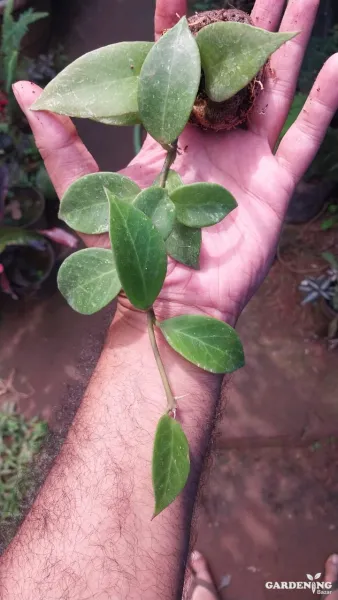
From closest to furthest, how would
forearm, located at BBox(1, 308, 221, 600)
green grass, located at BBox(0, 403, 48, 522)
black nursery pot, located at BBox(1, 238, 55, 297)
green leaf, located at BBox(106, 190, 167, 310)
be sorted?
green leaf, located at BBox(106, 190, 167, 310)
forearm, located at BBox(1, 308, 221, 600)
green grass, located at BBox(0, 403, 48, 522)
black nursery pot, located at BBox(1, 238, 55, 297)

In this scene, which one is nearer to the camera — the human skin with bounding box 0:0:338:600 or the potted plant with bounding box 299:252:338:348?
the human skin with bounding box 0:0:338:600

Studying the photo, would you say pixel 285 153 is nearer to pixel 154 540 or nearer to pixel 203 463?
pixel 203 463

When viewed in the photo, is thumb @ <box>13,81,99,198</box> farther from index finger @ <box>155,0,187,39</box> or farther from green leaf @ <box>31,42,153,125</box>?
index finger @ <box>155,0,187,39</box>

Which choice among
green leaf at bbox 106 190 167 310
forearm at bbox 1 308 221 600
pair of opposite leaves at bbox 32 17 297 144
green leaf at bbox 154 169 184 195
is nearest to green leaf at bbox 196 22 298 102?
pair of opposite leaves at bbox 32 17 297 144

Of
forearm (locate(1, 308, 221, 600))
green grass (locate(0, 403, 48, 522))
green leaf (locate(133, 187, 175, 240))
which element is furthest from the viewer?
green grass (locate(0, 403, 48, 522))

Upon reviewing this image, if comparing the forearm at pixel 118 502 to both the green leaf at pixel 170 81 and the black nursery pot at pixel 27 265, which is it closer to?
the green leaf at pixel 170 81

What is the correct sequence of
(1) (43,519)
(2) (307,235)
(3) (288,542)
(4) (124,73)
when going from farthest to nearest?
(2) (307,235)
(3) (288,542)
(1) (43,519)
(4) (124,73)

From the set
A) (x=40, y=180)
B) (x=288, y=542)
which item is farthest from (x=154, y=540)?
(x=40, y=180)
